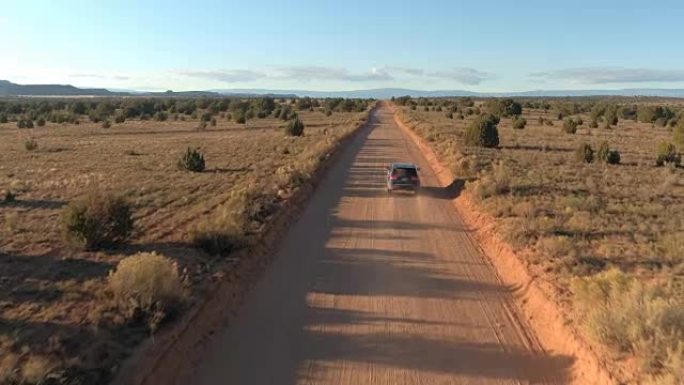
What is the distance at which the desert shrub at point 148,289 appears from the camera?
930cm

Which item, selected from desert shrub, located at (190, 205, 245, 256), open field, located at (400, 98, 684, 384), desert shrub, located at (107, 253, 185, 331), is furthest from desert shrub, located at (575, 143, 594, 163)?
desert shrub, located at (107, 253, 185, 331)

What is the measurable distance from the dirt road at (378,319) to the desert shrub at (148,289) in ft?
3.23

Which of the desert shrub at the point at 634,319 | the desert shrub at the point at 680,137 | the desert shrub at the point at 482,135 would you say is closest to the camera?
the desert shrub at the point at 634,319

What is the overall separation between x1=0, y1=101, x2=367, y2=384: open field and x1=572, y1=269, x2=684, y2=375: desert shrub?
658 centimetres

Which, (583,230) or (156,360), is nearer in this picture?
(156,360)

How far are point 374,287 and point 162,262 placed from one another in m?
Answer: 4.18

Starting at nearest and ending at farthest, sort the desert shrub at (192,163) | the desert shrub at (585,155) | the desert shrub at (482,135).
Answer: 1. the desert shrub at (192,163)
2. the desert shrub at (585,155)
3. the desert shrub at (482,135)

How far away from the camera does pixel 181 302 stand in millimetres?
9742

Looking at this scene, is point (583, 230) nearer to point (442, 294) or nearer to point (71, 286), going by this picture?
point (442, 294)

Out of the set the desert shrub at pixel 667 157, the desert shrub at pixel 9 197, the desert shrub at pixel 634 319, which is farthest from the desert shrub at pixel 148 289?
the desert shrub at pixel 667 157

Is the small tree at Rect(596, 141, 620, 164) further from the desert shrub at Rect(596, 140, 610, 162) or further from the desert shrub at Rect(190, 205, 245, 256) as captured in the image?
the desert shrub at Rect(190, 205, 245, 256)

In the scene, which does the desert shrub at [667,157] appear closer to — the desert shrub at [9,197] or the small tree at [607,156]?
the small tree at [607,156]

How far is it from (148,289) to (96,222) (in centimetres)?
616

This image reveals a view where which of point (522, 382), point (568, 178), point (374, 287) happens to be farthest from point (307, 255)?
point (568, 178)
